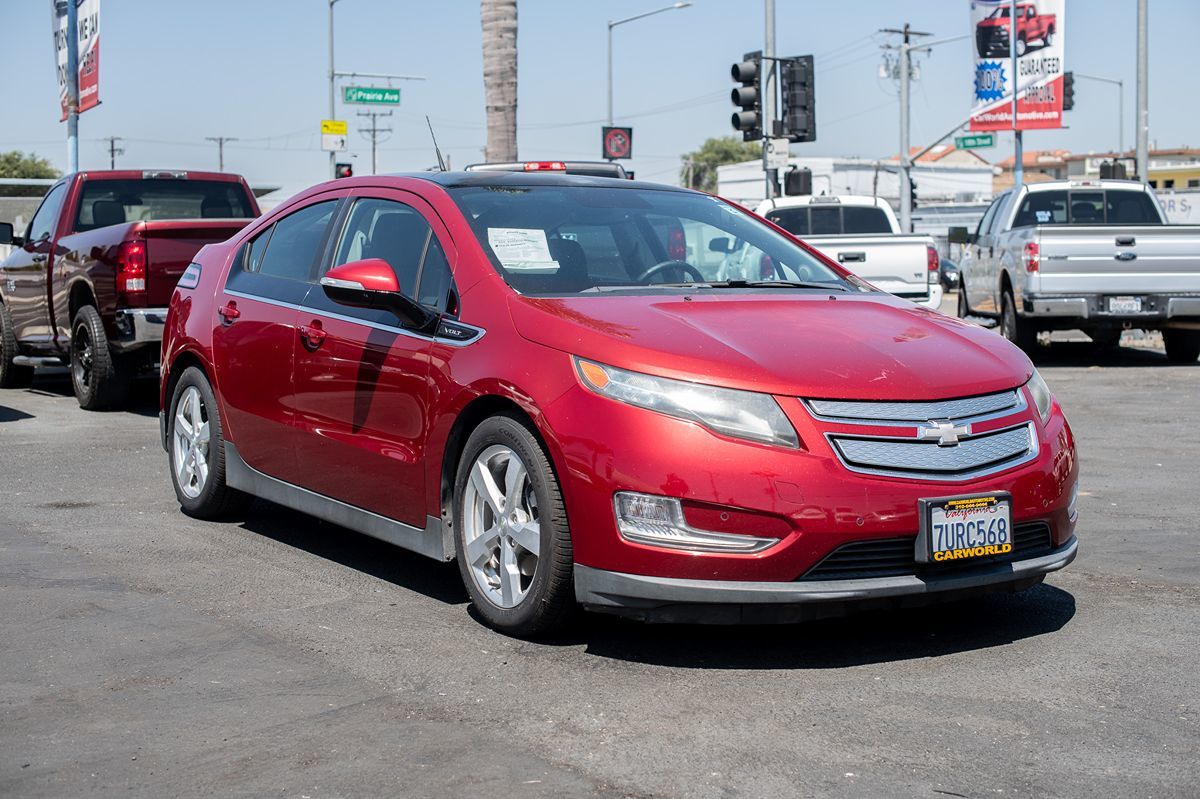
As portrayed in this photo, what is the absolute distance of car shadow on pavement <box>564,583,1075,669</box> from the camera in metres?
5.01

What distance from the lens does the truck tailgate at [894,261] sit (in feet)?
53.7

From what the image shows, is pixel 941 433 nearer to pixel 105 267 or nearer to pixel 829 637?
pixel 829 637

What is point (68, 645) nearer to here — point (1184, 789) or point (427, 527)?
point (427, 527)

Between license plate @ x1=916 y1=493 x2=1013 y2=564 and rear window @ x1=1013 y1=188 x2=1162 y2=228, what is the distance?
14.4 metres

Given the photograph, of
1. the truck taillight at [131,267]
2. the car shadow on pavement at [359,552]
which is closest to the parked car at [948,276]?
the truck taillight at [131,267]

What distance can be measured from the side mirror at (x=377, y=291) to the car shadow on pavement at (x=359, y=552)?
42.4 inches

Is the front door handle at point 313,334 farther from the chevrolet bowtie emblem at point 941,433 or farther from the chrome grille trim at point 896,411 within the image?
the chevrolet bowtie emblem at point 941,433

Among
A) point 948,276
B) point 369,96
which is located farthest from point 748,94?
point 948,276

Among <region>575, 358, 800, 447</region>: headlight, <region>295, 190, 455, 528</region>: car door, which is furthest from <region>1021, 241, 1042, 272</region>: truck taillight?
<region>575, 358, 800, 447</region>: headlight

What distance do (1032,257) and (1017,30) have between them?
24.5 metres

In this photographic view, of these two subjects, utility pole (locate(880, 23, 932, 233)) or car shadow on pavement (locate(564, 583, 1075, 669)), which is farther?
utility pole (locate(880, 23, 932, 233))

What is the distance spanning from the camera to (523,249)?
227 inches

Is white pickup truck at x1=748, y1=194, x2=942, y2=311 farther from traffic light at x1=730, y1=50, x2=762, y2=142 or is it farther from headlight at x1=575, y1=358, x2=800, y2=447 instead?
headlight at x1=575, y1=358, x2=800, y2=447

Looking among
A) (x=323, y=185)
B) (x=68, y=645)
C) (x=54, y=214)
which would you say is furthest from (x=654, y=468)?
(x=54, y=214)
